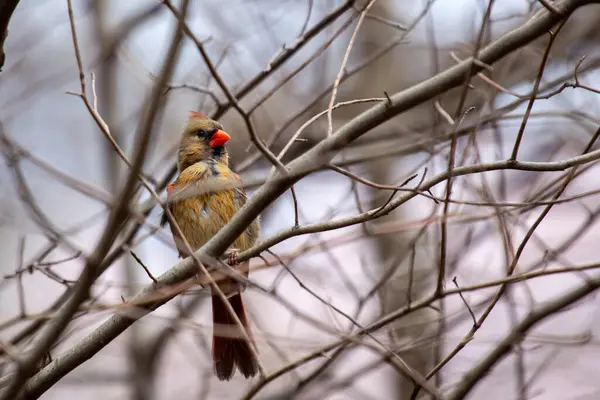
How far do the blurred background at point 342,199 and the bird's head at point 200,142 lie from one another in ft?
0.49

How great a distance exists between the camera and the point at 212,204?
463 cm

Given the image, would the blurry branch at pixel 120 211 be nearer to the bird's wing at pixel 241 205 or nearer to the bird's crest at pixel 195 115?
the bird's wing at pixel 241 205

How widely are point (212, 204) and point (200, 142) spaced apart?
47 cm

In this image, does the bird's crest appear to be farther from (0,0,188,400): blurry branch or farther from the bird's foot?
(0,0,188,400): blurry branch

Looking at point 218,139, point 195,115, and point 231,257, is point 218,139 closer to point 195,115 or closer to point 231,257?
point 195,115

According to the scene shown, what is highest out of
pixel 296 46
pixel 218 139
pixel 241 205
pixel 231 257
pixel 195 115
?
pixel 195 115

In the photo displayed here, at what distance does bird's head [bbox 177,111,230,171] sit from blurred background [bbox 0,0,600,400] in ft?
0.49

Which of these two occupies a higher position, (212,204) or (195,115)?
(195,115)

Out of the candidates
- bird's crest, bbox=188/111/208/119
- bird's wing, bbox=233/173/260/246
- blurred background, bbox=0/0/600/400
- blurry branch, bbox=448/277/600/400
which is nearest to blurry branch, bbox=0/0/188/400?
blurred background, bbox=0/0/600/400

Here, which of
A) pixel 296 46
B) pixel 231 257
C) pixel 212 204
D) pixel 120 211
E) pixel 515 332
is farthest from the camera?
pixel 212 204

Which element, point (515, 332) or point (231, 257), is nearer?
point (515, 332)

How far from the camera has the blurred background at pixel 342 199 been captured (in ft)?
11.0

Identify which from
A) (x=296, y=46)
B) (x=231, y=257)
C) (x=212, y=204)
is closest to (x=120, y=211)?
(x=231, y=257)

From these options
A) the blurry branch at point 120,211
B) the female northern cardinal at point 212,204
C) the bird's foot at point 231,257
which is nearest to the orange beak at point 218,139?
the female northern cardinal at point 212,204
